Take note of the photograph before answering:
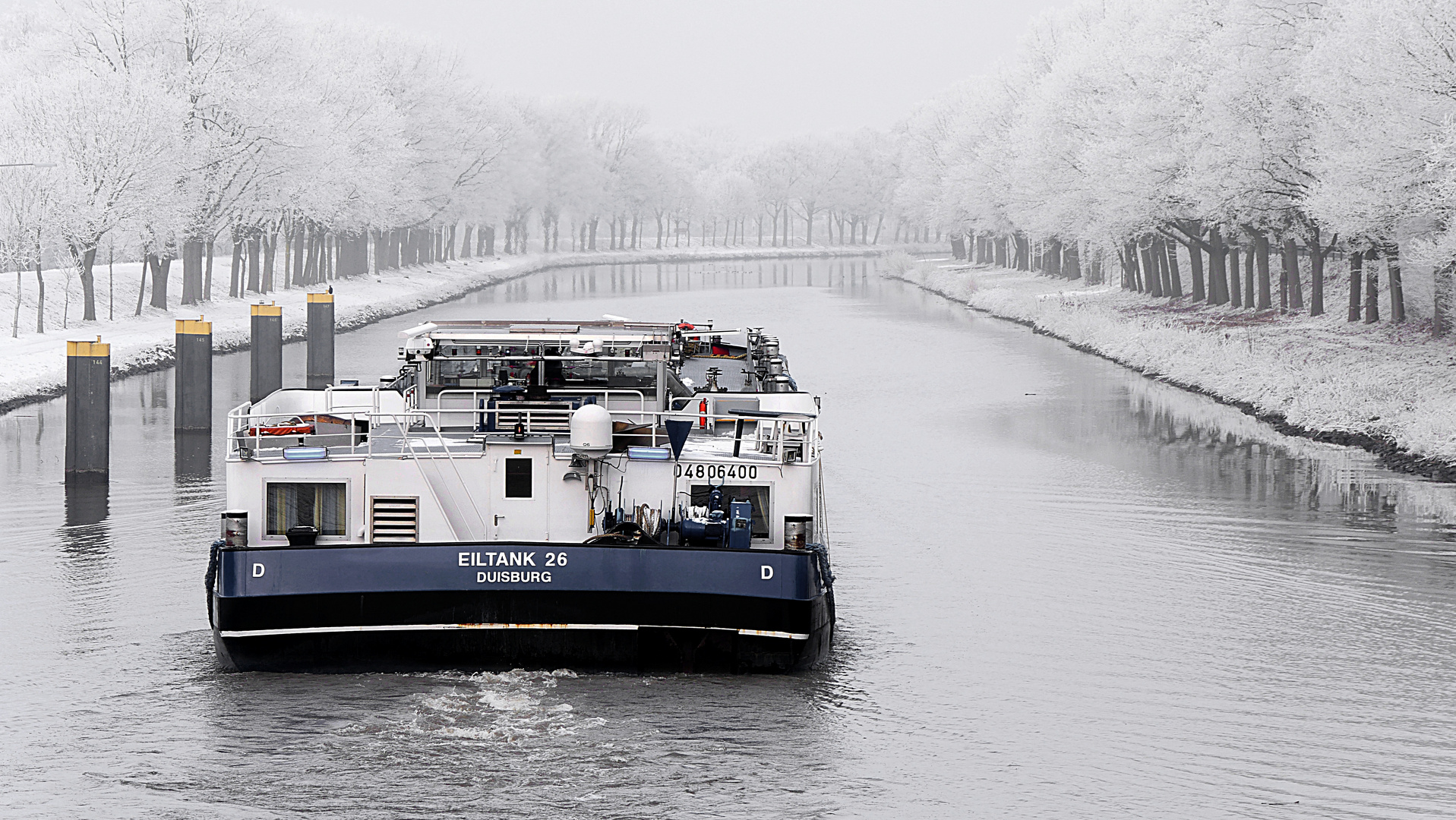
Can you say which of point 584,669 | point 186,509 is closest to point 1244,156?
point 186,509

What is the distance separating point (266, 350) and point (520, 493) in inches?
1032

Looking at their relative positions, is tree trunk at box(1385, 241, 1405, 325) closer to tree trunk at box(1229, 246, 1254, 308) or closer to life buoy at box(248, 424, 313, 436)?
tree trunk at box(1229, 246, 1254, 308)

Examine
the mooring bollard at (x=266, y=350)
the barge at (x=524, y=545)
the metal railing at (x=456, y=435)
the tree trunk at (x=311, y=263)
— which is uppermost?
the tree trunk at (x=311, y=263)

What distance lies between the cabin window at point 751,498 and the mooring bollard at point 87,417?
16.4 m

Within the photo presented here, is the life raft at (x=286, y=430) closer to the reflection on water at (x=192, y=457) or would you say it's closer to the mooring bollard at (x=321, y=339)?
the reflection on water at (x=192, y=457)

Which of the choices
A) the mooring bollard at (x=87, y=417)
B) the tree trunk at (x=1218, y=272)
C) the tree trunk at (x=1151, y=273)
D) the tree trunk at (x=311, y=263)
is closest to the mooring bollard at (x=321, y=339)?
the mooring bollard at (x=87, y=417)

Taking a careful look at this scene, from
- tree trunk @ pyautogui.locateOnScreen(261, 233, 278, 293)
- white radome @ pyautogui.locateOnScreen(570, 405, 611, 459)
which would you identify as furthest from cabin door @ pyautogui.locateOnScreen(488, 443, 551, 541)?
tree trunk @ pyautogui.locateOnScreen(261, 233, 278, 293)

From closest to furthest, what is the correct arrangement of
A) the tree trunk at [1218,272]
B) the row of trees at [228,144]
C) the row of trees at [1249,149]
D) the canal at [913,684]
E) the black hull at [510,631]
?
A: 1. the canal at [913,684]
2. the black hull at [510,631]
3. the row of trees at [1249,149]
4. the row of trees at [228,144]
5. the tree trunk at [1218,272]

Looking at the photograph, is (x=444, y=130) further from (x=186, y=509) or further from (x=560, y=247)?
(x=186, y=509)

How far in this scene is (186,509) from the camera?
96.0ft

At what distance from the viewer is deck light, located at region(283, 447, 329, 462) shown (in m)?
18.9

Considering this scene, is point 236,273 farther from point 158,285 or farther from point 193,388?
point 193,388

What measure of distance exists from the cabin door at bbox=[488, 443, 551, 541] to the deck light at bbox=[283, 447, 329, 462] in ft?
6.04

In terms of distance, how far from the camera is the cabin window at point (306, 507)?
19156 millimetres
